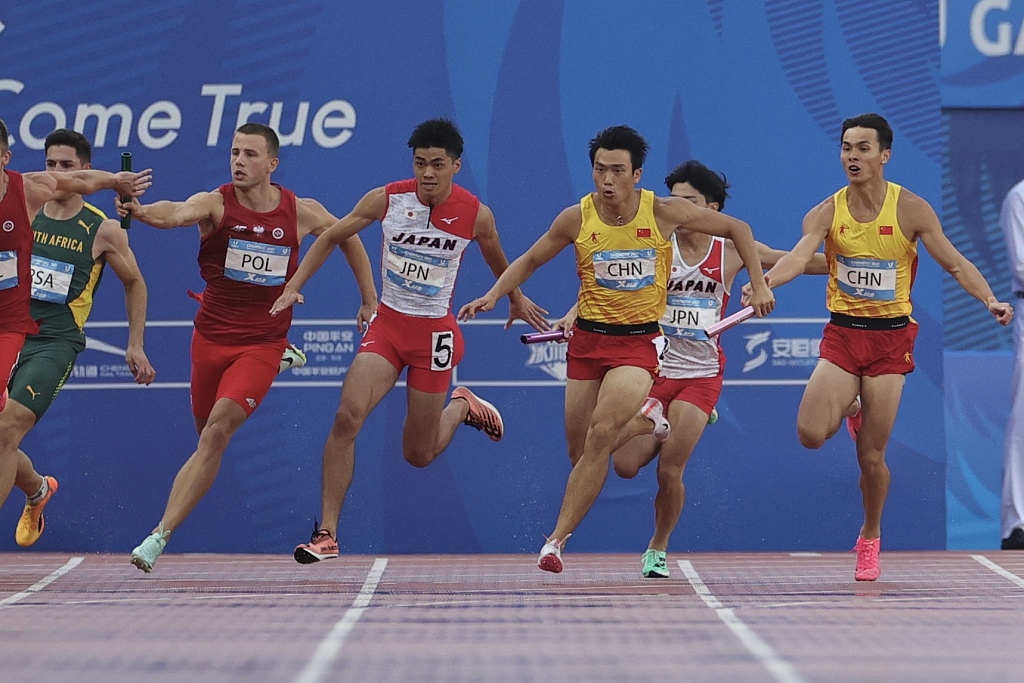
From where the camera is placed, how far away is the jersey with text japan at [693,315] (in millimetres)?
9094

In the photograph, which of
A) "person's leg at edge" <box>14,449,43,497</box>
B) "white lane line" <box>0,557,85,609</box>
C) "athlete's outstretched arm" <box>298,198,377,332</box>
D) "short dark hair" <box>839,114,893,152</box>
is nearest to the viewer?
"white lane line" <box>0,557,85,609</box>

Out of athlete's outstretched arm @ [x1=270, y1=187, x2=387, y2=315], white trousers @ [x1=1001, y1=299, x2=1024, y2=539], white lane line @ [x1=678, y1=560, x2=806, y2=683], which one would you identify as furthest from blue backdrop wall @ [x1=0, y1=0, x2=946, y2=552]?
white lane line @ [x1=678, y1=560, x2=806, y2=683]

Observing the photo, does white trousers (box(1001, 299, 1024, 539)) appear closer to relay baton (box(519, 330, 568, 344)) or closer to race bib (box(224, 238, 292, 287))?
relay baton (box(519, 330, 568, 344))

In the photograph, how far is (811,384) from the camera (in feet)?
27.8

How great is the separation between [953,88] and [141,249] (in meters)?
5.21

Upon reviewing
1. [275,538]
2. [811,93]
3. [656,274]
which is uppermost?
[811,93]

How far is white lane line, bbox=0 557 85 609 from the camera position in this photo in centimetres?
738

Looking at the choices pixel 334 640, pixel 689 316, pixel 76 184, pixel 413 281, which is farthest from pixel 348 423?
pixel 334 640

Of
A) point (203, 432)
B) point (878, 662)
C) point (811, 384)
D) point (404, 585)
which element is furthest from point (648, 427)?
point (878, 662)

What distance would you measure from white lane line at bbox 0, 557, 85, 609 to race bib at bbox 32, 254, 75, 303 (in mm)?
1414

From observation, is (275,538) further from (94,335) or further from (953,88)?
(953,88)

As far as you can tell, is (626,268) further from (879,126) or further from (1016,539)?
(1016,539)

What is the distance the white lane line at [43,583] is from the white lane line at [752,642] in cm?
292

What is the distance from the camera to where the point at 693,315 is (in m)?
9.12
